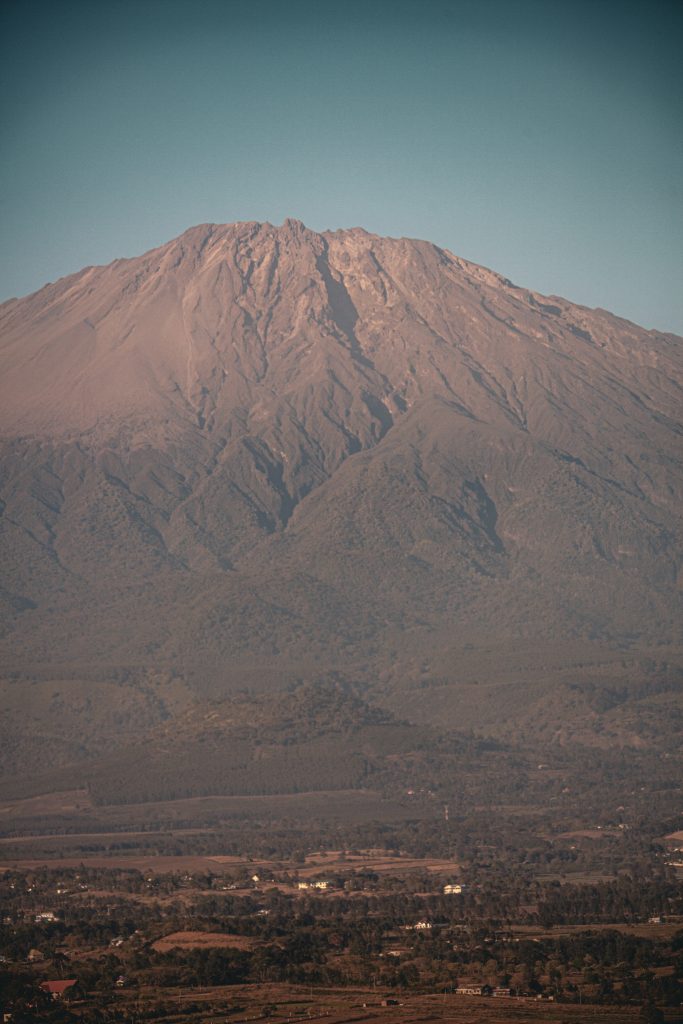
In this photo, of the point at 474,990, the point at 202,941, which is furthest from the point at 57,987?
Answer: the point at 474,990

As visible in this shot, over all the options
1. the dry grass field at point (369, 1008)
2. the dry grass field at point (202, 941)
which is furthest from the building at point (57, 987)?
the dry grass field at point (202, 941)

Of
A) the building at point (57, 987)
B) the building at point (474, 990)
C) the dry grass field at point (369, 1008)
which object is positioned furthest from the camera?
the building at point (474, 990)

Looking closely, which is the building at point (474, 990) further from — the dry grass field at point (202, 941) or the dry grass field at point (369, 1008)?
the dry grass field at point (202, 941)

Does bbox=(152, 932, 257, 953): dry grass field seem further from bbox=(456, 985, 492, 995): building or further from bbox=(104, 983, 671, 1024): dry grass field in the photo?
bbox=(456, 985, 492, 995): building

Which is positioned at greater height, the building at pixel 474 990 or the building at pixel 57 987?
the building at pixel 57 987

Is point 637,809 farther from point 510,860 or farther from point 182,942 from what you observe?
point 182,942

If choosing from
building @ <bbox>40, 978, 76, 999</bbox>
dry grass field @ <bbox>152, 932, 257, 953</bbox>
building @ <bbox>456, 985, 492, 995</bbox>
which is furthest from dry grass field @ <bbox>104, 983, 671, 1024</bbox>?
dry grass field @ <bbox>152, 932, 257, 953</bbox>

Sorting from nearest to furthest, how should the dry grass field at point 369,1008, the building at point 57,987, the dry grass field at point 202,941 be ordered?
the dry grass field at point 369,1008 < the building at point 57,987 < the dry grass field at point 202,941

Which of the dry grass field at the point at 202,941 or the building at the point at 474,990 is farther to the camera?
the dry grass field at the point at 202,941

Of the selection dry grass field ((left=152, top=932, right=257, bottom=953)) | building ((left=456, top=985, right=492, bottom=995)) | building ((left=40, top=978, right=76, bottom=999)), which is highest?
dry grass field ((left=152, top=932, right=257, bottom=953))

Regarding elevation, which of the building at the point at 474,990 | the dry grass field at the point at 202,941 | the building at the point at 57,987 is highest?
the dry grass field at the point at 202,941

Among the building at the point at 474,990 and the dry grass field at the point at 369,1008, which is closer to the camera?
the dry grass field at the point at 369,1008
